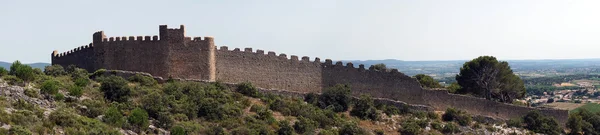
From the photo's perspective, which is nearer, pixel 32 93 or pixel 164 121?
pixel 32 93

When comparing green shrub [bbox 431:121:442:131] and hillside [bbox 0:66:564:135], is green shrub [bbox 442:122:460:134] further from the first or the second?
green shrub [bbox 431:121:442:131]

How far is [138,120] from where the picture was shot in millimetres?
19641

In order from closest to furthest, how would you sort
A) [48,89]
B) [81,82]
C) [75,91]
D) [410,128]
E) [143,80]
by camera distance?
[48,89], [75,91], [81,82], [143,80], [410,128]

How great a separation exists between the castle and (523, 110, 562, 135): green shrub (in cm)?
90

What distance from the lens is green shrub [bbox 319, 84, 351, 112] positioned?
96.2 ft

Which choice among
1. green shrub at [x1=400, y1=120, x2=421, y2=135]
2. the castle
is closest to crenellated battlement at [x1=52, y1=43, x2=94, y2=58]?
the castle

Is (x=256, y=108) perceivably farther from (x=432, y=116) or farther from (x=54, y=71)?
(x=432, y=116)

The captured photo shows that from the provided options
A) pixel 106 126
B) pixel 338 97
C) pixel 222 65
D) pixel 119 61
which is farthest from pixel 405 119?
pixel 106 126

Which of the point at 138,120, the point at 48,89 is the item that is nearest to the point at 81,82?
the point at 48,89

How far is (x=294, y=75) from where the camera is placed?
3125 cm

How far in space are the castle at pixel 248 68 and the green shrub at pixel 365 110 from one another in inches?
99.1

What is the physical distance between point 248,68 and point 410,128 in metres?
8.25

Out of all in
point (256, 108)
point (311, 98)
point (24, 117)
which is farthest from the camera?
Answer: point (311, 98)

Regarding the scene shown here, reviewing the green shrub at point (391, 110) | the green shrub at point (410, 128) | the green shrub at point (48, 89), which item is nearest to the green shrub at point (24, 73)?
the green shrub at point (48, 89)
